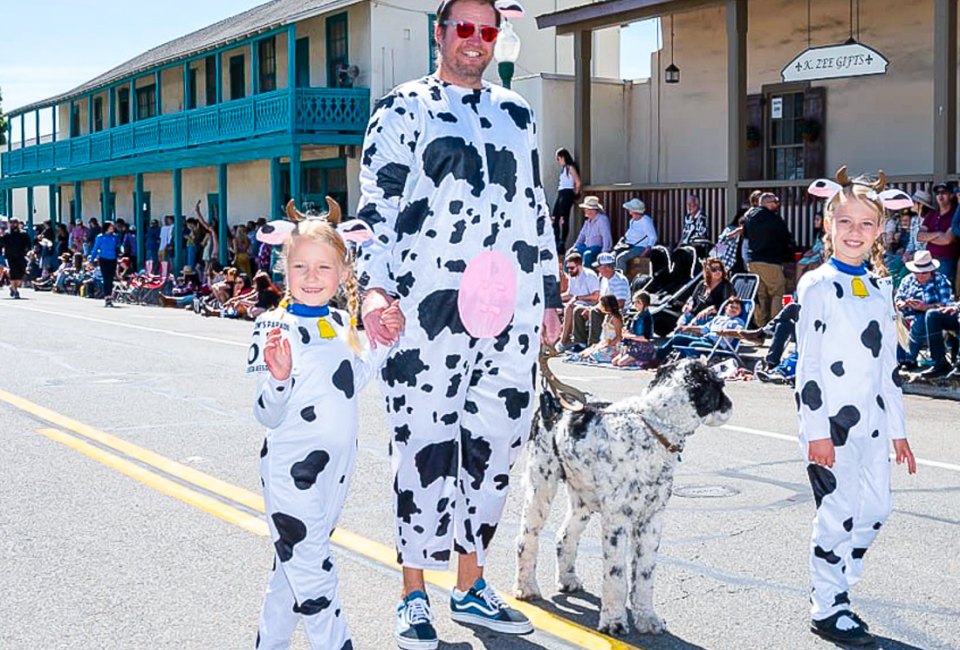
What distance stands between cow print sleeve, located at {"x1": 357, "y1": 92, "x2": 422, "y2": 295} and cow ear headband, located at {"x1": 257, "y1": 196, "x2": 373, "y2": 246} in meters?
0.21

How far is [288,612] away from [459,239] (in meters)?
1.37

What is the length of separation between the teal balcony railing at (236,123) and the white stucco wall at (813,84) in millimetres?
7532

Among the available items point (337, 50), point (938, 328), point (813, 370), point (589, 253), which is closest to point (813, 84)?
point (589, 253)

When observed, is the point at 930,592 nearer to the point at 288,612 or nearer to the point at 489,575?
the point at 489,575

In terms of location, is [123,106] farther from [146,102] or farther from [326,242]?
[326,242]

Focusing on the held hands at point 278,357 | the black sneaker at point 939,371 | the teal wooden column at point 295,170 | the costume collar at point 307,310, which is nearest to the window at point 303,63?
the teal wooden column at point 295,170

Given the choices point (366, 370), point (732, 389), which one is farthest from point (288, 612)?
point (732, 389)

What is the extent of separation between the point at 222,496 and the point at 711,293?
10.2m

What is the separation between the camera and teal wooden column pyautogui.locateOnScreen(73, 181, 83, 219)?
149 feet

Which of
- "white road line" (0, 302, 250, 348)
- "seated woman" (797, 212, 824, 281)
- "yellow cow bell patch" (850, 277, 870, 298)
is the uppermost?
"seated woman" (797, 212, 824, 281)

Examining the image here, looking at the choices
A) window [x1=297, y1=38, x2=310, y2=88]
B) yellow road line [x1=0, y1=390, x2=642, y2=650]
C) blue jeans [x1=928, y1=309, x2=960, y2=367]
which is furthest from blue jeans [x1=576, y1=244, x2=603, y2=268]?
window [x1=297, y1=38, x2=310, y2=88]

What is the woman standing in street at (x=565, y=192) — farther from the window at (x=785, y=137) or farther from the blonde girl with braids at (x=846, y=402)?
the blonde girl with braids at (x=846, y=402)

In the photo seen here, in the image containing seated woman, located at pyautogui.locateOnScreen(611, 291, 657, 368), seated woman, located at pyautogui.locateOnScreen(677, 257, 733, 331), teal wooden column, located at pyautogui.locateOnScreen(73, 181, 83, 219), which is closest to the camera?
seated woman, located at pyautogui.locateOnScreen(611, 291, 657, 368)

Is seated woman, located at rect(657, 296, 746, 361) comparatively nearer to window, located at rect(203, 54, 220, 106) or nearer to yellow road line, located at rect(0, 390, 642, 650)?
yellow road line, located at rect(0, 390, 642, 650)
